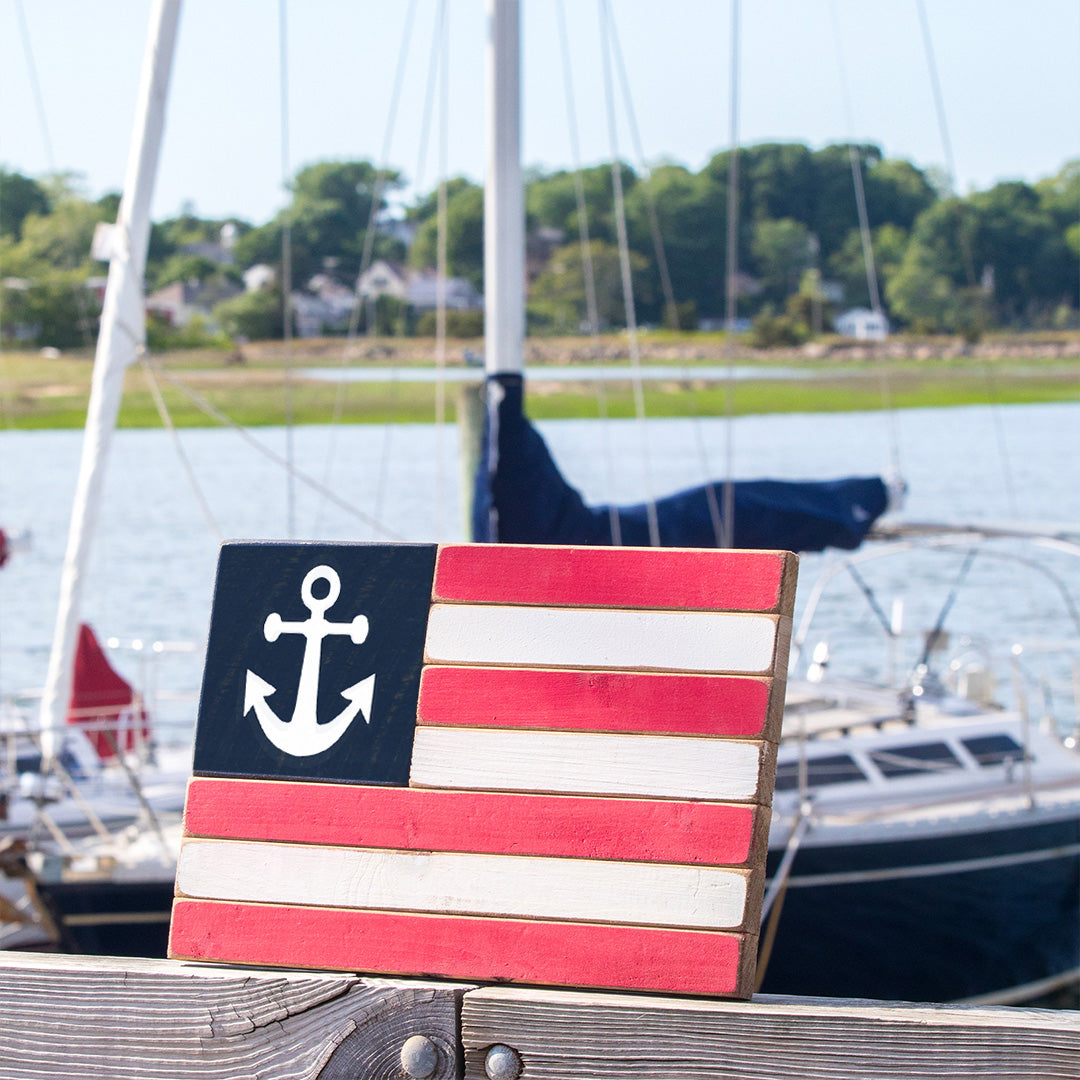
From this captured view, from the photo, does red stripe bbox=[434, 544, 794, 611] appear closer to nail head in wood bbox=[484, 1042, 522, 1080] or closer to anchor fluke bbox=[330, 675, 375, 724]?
anchor fluke bbox=[330, 675, 375, 724]

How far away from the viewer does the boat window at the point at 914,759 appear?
29.1 ft

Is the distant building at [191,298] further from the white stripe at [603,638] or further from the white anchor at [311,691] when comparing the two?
the white stripe at [603,638]

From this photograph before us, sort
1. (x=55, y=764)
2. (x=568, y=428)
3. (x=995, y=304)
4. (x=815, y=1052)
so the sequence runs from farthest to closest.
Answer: (x=568, y=428) → (x=995, y=304) → (x=55, y=764) → (x=815, y=1052)

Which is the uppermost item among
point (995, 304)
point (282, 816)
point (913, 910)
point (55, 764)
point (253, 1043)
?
point (995, 304)

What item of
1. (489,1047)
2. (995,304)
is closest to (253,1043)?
(489,1047)

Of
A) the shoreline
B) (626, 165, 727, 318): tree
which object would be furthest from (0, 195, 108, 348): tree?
(626, 165, 727, 318): tree

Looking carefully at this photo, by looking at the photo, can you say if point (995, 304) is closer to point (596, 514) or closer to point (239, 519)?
point (239, 519)

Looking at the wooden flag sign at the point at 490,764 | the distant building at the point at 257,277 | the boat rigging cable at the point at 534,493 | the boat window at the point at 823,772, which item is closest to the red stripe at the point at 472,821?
the wooden flag sign at the point at 490,764

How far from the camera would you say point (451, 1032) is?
1841mm

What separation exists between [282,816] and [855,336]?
6383 cm

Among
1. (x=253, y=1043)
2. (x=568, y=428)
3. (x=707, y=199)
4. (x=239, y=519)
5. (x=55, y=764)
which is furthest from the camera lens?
(x=568, y=428)

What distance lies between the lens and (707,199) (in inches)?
1837

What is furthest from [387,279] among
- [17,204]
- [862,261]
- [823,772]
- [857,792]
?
[857,792]

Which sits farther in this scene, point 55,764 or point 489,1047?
point 55,764
